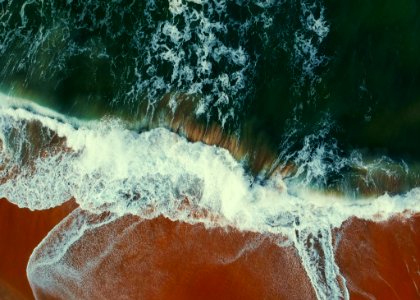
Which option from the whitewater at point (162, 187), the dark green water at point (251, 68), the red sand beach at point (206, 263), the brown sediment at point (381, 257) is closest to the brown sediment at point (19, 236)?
the red sand beach at point (206, 263)

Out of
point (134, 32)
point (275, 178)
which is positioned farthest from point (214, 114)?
point (134, 32)

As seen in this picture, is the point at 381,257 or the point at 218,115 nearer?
the point at 381,257

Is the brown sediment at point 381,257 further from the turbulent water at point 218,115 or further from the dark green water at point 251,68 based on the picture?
the dark green water at point 251,68

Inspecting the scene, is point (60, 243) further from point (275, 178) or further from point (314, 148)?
point (314, 148)

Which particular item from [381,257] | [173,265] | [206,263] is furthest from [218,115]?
[381,257]

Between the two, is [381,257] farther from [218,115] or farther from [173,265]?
[218,115]

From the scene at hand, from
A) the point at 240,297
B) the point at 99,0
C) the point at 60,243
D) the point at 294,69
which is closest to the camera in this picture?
the point at 240,297
